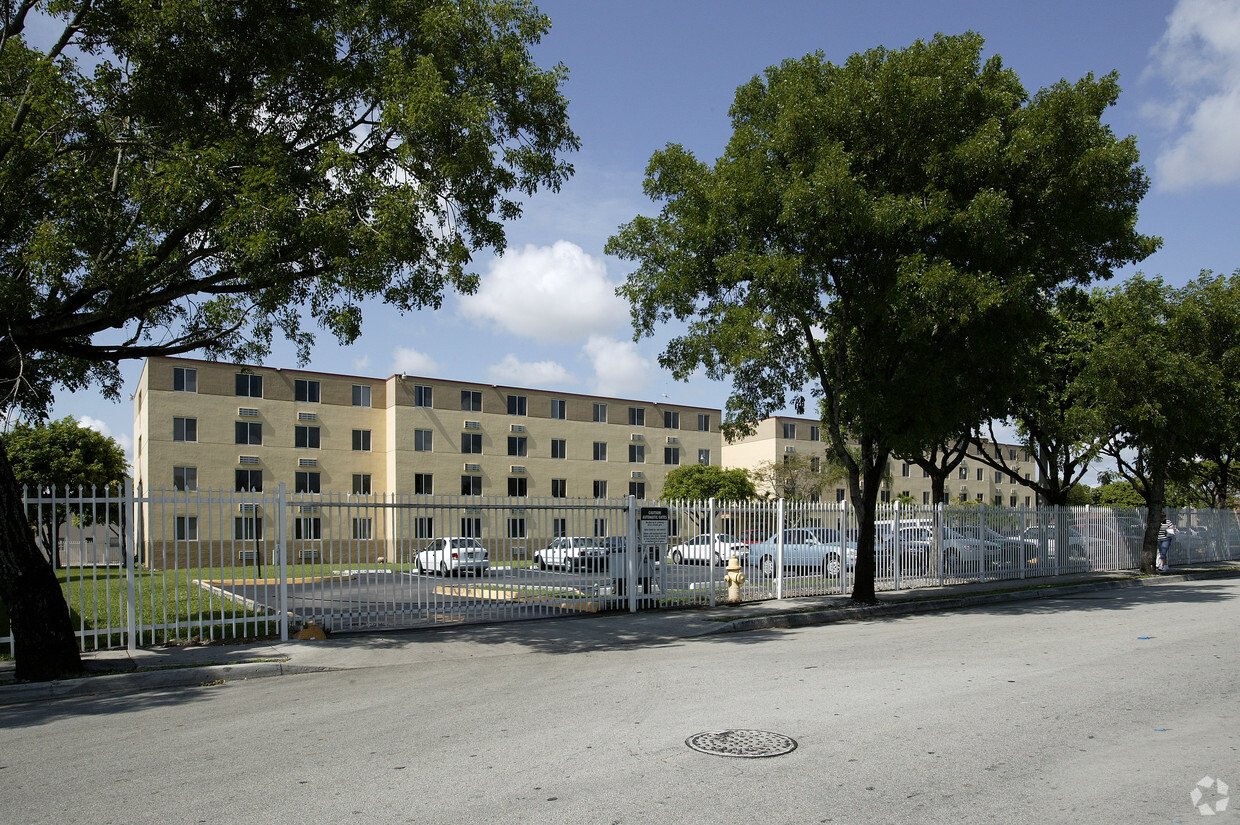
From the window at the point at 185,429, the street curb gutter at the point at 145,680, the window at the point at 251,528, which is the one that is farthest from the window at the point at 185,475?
the street curb gutter at the point at 145,680

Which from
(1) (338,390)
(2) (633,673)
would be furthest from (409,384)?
(2) (633,673)

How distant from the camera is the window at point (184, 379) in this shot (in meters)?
41.4

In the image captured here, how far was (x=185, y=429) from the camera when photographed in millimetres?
41438

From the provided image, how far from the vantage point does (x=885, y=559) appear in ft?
68.6

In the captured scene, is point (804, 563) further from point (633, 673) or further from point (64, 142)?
point (64, 142)

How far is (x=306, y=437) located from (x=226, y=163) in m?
36.2

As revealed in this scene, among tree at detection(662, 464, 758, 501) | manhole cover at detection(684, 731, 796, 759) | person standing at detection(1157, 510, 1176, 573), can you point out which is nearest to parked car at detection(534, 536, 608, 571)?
manhole cover at detection(684, 731, 796, 759)

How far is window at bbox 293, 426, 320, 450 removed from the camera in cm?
4462

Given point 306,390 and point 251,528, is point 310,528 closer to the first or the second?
point 251,528

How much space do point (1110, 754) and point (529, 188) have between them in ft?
35.7

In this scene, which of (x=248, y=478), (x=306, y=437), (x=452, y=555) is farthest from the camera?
(x=306, y=437)

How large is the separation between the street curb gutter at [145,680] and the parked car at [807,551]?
9994 millimetres

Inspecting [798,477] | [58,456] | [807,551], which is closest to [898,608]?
[807,551]

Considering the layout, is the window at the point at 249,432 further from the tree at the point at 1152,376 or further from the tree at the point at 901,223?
the tree at the point at 1152,376
